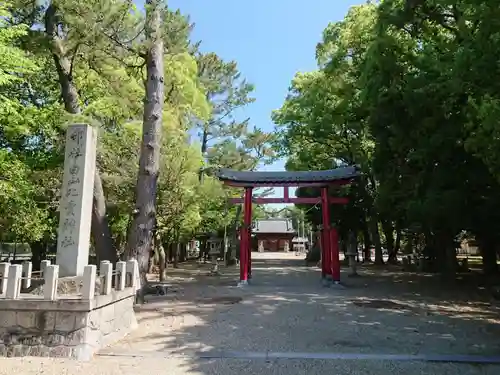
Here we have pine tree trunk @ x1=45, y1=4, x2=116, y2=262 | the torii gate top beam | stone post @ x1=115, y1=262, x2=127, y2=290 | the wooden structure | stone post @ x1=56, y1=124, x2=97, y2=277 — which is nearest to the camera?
stone post @ x1=56, y1=124, x2=97, y2=277

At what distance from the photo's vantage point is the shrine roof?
16.0m

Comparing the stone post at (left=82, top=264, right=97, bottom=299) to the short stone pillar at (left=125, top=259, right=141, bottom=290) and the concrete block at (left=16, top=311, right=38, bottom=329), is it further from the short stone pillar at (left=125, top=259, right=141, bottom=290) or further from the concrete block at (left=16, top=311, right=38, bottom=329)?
the short stone pillar at (left=125, top=259, right=141, bottom=290)

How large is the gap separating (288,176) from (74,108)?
7.95 metres

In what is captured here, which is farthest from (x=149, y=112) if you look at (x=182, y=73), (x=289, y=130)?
(x=289, y=130)

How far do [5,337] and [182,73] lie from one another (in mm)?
8518

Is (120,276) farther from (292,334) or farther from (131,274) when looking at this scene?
(292,334)

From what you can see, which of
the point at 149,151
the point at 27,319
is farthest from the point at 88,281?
the point at 149,151

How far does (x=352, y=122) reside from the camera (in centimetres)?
2105

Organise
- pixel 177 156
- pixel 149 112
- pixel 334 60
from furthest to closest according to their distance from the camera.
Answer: pixel 334 60, pixel 177 156, pixel 149 112

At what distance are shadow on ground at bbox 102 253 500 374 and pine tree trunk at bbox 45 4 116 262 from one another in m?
1.89

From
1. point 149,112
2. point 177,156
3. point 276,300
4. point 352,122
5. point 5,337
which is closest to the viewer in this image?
point 5,337

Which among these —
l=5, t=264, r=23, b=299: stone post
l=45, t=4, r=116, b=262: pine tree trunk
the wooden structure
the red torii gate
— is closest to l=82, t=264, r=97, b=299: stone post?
l=5, t=264, r=23, b=299: stone post

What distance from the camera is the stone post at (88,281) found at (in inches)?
240

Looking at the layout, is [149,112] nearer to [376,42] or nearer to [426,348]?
[376,42]
